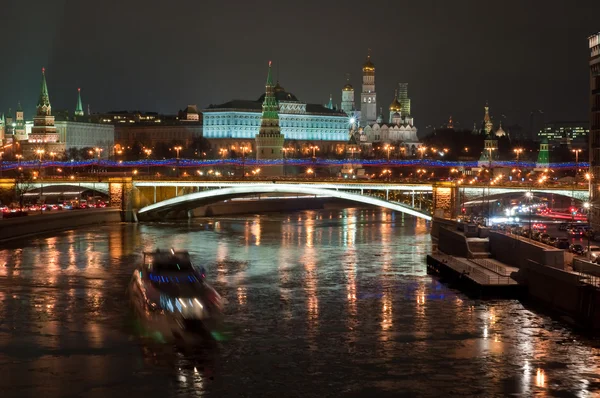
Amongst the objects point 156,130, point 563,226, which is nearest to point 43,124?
point 156,130

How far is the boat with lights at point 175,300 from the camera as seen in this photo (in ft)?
88.4

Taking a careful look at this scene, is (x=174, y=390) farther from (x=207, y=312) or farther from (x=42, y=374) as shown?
(x=207, y=312)

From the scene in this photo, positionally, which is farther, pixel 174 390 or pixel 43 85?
pixel 43 85

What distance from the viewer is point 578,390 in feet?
72.5

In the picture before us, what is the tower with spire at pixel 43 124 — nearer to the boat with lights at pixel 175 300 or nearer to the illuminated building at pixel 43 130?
the illuminated building at pixel 43 130

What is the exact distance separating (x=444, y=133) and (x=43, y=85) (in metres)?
52.1

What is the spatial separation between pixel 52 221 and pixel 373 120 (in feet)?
443

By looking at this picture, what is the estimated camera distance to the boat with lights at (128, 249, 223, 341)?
2695cm

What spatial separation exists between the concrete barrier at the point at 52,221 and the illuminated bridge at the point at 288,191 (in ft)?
6.46

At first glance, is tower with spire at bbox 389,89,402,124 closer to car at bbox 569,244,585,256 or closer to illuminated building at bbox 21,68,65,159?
illuminated building at bbox 21,68,65,159

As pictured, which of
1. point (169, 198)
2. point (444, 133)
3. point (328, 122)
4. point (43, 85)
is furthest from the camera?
point (328, 122)

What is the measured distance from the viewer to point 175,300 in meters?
27.3

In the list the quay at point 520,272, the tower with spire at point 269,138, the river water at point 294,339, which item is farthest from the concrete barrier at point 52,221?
the tower with spire at point 269,138

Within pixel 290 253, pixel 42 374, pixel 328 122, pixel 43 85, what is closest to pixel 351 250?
pixel 290 253
